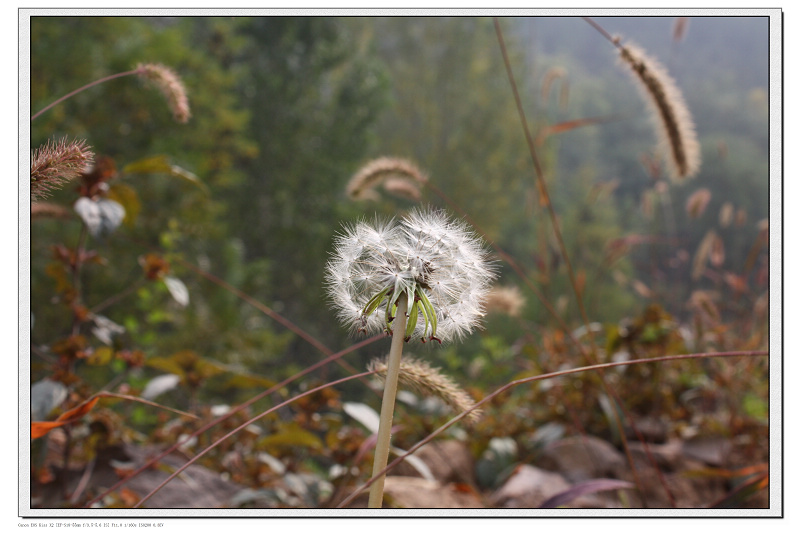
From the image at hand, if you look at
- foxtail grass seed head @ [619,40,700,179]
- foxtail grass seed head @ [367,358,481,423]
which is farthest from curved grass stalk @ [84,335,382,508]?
foxtail grass seed head @ [619,40,700,179]

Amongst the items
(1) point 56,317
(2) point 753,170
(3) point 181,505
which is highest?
(2) point 753,170

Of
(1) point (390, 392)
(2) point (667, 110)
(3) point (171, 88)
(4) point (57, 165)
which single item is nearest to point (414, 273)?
(1) point (390, 392)

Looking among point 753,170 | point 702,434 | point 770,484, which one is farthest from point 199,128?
point 753,170

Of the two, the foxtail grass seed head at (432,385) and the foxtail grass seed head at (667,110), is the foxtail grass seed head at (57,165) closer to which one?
the foxtail grass seed head at (432,385)

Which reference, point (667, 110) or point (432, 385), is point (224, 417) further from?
point (667, 110)

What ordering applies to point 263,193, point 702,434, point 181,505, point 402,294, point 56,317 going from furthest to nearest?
point 263,193 < point 56,317 < point 702,434 < point 181,505 < point 402,294

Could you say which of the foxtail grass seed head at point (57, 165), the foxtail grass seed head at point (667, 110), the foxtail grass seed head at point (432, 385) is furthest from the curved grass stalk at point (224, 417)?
the foxtail grass seed head at point (667, 110)
